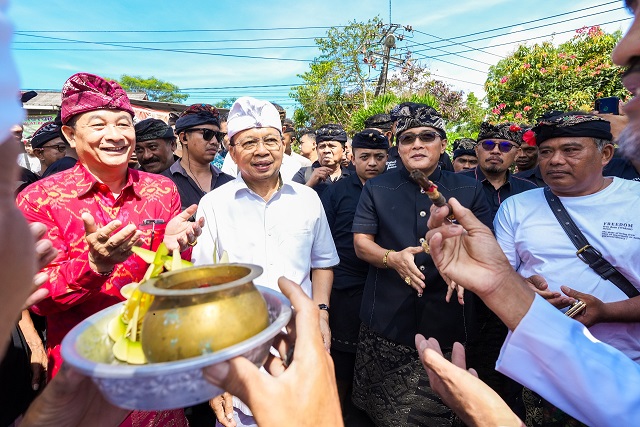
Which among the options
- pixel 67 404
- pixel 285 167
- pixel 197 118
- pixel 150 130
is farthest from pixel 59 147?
pixel 67 404

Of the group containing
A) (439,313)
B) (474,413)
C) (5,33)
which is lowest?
(439,313)

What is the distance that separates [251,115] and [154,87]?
69.3 meters

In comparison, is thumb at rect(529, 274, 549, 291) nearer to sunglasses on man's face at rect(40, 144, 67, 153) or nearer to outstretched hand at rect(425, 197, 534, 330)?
outstretched hand at rect(425, 197, 534, 330)

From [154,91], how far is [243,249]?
69642mm

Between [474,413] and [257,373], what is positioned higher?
[257,373]

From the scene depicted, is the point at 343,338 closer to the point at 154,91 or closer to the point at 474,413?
the point at 474,413

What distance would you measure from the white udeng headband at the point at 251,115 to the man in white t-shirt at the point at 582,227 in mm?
2019

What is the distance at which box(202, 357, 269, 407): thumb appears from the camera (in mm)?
912

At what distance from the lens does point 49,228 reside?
2111mm

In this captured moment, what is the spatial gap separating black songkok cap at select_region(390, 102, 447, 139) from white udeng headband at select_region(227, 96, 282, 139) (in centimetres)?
116

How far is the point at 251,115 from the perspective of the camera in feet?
9.14

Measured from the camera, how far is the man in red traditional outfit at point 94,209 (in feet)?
6.41

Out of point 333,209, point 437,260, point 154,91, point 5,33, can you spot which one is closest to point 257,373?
point 5,33

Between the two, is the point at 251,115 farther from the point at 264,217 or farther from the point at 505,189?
the point at 505,189
